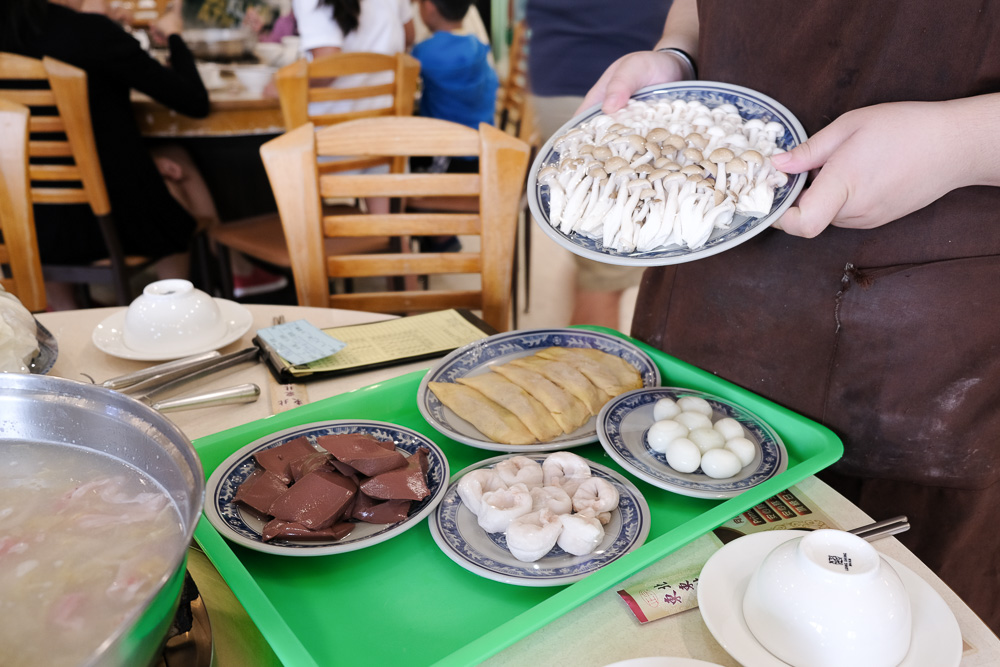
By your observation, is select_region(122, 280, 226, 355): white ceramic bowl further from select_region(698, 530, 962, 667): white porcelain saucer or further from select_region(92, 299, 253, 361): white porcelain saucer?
select_region(698, 530, 962, 667): white porcelain saucer

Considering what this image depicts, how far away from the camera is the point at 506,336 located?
1.25 meters

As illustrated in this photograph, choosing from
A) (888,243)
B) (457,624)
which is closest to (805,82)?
(888,243)

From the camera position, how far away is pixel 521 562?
2.44 ft

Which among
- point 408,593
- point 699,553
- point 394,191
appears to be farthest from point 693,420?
point 394,191

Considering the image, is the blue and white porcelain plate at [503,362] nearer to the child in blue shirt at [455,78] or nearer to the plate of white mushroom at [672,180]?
the plate of white mushroom at [672,180]

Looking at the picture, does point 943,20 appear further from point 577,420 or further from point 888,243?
point 577,420

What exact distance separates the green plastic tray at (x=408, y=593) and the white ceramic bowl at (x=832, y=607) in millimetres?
143

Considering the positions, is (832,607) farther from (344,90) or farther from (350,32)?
(350,32)

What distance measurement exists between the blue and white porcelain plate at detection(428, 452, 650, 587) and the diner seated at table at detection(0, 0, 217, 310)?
7.91 ft

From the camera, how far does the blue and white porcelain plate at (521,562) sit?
2.35 feet

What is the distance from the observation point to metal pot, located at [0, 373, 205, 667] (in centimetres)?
47

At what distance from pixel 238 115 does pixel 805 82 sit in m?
2.54

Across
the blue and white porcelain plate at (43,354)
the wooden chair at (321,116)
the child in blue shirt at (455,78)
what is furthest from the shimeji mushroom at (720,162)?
the child in blue shirt at (455,78)

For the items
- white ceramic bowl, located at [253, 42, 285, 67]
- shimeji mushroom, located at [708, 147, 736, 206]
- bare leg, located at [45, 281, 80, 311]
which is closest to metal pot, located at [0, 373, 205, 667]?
shimeji mushroom, located at [708, 147, 736, 206]
